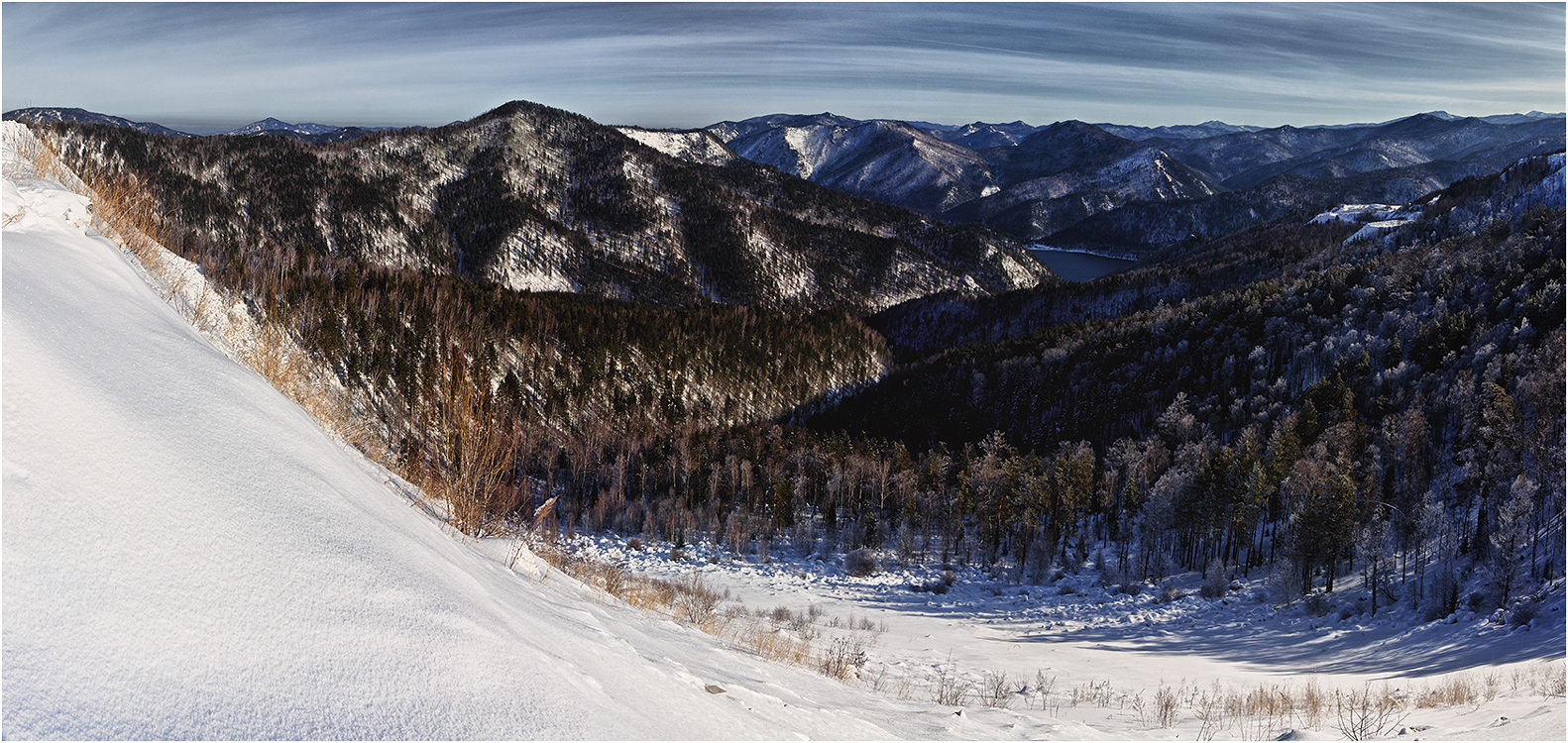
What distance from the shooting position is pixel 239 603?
16.2 ft

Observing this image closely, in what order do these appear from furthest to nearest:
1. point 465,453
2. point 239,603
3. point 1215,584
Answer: point 1215,584, point 465,453, point 239,603

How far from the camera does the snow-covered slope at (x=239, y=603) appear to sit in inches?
163

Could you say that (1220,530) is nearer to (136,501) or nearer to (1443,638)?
(1443,638)

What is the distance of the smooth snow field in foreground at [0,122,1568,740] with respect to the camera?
4.22 m

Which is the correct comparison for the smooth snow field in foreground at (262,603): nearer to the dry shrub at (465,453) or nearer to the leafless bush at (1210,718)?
the leafless bush at (1210,718)

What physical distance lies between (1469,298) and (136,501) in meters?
118

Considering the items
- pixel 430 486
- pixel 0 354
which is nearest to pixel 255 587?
pixel 0 354

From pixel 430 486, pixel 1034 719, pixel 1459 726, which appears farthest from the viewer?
pixel 430 486

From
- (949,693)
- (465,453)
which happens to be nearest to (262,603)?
(465,453)

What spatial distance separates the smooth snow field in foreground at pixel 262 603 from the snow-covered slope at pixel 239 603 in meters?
0.02

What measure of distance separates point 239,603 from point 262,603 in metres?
0.13

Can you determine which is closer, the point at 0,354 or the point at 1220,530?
the point at 0,354

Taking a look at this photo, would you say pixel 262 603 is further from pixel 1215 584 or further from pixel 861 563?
pixel 861 563

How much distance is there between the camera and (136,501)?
5332 millimetres
